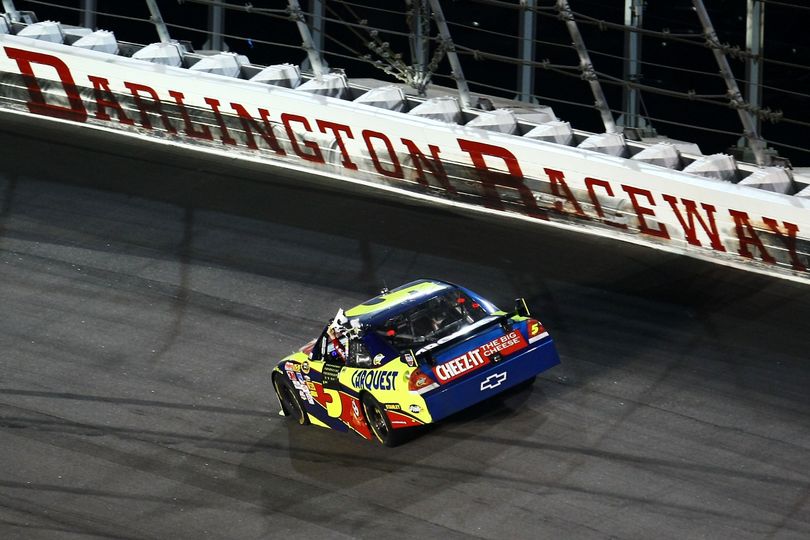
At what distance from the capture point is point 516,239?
14.4 metres

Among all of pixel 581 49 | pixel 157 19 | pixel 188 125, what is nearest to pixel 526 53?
pixel 581 49

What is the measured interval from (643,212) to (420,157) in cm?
272

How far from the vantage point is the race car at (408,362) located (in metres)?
10.2

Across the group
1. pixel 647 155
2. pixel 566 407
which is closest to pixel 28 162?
pixel 647 155

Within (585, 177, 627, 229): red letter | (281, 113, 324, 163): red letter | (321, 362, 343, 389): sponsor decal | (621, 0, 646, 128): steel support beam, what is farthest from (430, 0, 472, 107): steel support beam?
(321, 362, 343, 389): sponsor decal

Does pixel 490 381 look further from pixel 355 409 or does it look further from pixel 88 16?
pixel 88 16

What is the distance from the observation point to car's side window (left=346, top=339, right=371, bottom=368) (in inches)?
417

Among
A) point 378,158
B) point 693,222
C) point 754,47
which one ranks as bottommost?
point 693,222

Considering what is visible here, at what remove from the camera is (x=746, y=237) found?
13.4 m

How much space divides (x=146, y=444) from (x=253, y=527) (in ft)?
5.72

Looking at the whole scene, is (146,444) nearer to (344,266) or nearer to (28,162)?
(344,266)

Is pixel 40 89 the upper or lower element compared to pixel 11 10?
lower

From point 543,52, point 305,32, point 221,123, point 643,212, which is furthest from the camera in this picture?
point 543,52

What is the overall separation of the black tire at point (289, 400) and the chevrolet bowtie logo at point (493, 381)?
5.31ft
